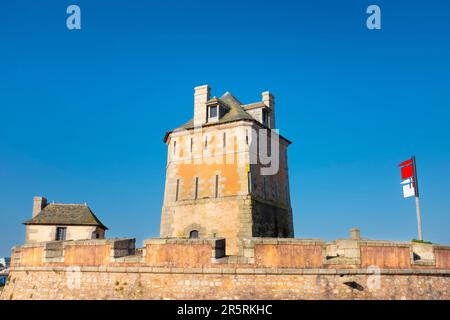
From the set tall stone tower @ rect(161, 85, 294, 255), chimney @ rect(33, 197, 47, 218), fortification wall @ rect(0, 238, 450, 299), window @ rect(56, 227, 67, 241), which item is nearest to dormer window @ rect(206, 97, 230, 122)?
tall stone tower @ rect(161, 85, 294, 255)

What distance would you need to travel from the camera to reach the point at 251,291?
10.3 meters

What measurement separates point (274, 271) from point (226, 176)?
28.1 ft

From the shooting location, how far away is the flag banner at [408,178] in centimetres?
1478

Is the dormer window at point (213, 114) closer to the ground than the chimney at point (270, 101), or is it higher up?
closer to the ground

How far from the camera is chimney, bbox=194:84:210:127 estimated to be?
20484 millimetres

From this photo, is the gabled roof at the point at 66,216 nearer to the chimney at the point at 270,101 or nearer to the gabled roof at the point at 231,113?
the gabled roof at the point at 231,113

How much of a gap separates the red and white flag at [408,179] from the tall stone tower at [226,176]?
6571 millimetres

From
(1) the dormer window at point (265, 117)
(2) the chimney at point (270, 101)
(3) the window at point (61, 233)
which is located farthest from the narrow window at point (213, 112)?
(3) the window at point (61, 233)

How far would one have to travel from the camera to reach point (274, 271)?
1035 cm

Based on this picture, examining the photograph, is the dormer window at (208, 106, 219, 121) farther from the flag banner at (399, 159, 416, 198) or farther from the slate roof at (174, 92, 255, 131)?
the flag banner at (399, 159, 416, 198)

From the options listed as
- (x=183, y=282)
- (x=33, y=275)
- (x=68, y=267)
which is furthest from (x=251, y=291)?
(x=33, y=275)

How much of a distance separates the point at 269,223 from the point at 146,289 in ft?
30.5

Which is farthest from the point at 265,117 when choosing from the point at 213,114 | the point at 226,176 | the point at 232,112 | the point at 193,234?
the point at 193,234
